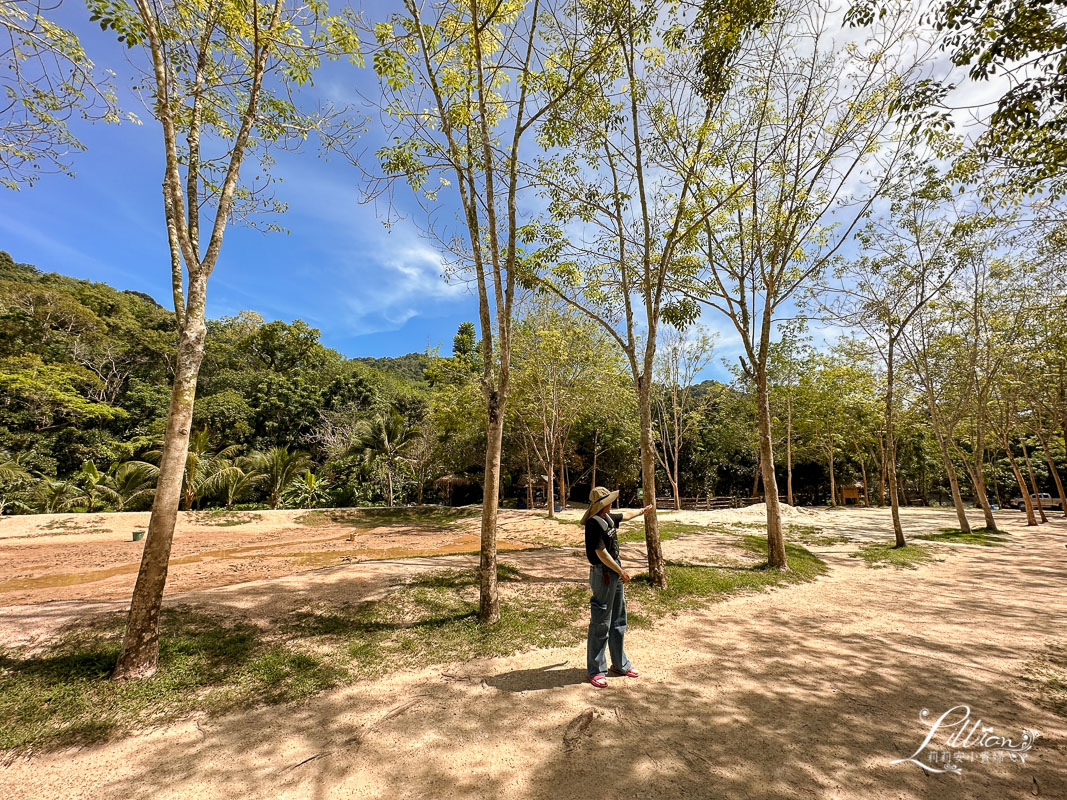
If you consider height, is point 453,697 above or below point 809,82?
below

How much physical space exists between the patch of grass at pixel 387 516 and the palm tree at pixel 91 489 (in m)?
9.23

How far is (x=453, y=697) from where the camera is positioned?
13.6 feet

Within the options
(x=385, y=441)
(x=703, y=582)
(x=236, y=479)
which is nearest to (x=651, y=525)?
(x=703, y=582)

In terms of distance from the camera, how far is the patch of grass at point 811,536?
47.8ft

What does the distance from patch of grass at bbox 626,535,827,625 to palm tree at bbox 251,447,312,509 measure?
22.1 meters

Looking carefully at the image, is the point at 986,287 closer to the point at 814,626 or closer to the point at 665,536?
the point at 665,536

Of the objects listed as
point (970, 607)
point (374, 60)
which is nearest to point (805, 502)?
point (970, 607)

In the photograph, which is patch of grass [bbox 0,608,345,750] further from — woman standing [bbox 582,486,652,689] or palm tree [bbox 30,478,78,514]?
palm tree [bbox 30,478,78,514]

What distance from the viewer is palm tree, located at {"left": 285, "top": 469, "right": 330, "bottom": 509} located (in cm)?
2588

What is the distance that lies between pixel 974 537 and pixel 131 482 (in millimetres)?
35796

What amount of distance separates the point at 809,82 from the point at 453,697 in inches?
502

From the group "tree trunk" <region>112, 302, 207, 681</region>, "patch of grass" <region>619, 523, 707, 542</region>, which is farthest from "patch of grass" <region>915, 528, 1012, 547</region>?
"tree trunk" <region>112, 302, 207, 681</region>

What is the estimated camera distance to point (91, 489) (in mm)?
20672

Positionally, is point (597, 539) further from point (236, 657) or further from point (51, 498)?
point (51, 498)
